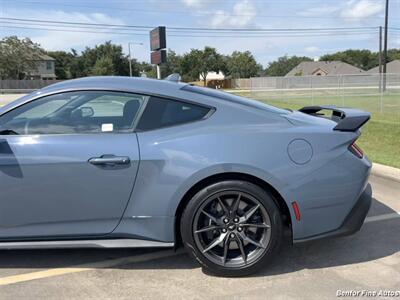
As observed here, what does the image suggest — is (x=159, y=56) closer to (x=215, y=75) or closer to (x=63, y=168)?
(x=63, y=168)

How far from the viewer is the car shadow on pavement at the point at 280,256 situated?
12.3 ft

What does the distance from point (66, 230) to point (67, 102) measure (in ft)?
3.20

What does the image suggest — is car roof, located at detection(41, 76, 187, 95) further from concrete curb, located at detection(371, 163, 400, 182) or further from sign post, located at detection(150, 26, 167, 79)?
sign post, located at detection(150, 26, 167, 79)

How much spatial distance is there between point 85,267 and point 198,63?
8640 cm

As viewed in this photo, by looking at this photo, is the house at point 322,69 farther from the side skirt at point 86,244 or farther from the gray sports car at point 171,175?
the side skirt at point 86,244

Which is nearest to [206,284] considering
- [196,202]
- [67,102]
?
[196,202]

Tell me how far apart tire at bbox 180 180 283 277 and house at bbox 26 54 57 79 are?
78242 mm

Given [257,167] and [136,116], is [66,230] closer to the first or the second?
[136,116]

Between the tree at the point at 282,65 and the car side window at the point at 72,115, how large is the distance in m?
139

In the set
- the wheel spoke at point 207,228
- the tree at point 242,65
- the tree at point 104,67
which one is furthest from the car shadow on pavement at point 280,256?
the tree at point 242,65

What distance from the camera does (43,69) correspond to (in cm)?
8375

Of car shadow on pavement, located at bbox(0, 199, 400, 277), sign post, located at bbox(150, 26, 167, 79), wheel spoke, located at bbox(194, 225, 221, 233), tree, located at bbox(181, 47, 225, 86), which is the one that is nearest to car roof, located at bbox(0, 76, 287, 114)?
wheel spoke, located at bbox(194, 225, 221, 233)

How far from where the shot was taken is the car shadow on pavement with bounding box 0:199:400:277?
376cm

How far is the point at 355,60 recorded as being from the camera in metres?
127
